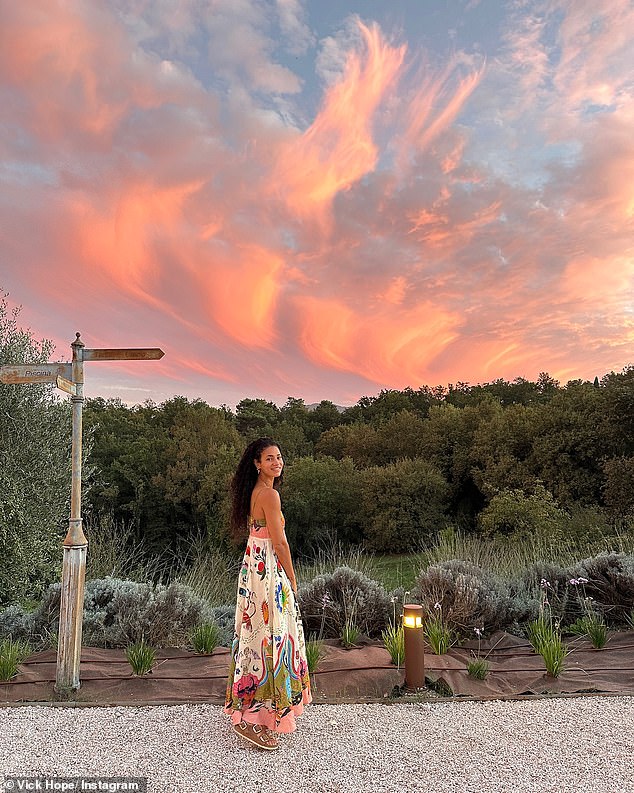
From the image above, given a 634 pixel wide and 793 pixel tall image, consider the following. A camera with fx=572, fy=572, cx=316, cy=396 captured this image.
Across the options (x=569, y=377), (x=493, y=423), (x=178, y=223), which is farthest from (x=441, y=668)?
(x=569, y=377)

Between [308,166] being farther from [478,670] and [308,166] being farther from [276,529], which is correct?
[478,670]

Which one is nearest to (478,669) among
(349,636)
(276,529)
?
(349,636)

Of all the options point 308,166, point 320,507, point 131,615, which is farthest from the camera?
point 320,507

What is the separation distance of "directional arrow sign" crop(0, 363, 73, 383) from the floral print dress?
1913 mm

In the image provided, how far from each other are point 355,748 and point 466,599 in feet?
8.55

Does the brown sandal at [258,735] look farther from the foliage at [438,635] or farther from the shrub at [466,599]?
the shrub at [466,599]

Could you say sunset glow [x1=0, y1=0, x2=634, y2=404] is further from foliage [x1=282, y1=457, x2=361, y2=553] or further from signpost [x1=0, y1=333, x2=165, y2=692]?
foliage [x1=282, y1=457, x2=361, y2=553]

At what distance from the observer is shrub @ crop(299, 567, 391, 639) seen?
557cm

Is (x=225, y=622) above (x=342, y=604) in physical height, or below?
below

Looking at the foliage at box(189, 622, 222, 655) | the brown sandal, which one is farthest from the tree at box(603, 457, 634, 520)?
the brown sandal

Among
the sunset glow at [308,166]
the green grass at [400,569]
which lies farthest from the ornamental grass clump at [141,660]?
the green grass at [400,569]

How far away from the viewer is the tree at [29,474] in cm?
669

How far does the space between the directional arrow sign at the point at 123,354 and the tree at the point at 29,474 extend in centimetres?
340

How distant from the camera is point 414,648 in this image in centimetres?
400
